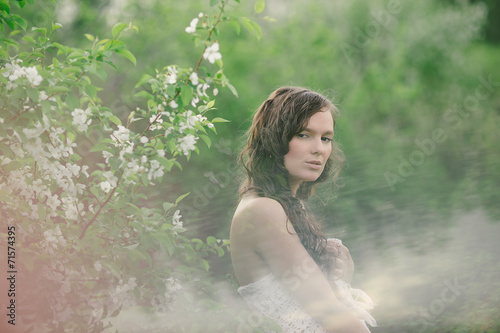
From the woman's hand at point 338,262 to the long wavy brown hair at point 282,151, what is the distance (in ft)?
0.08

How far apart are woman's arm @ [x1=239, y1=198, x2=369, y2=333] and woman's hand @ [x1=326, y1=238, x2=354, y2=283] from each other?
166 mm

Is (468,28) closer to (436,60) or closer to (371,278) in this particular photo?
(436,60)

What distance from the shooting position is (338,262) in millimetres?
1146

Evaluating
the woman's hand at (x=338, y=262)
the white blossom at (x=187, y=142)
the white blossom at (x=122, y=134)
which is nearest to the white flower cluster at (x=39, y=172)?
the white blossom at (x=122, y=134)

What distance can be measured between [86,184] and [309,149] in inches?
19.6

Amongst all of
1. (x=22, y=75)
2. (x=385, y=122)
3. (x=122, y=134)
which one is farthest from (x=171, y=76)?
(x=385, y=122)

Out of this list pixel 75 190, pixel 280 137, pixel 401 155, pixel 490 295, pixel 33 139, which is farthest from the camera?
pixel 401 155

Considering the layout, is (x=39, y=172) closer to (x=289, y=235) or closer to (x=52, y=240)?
(x=52, y=240)

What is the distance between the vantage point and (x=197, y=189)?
4250 mm

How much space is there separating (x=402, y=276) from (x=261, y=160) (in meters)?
3.11

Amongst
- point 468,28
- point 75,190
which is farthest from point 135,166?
point 468,28

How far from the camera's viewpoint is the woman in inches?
37.4

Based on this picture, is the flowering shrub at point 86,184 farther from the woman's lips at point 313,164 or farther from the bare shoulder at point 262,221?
the woman's lips at point 313,164

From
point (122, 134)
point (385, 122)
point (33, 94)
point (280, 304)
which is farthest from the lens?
point (385, 122)
